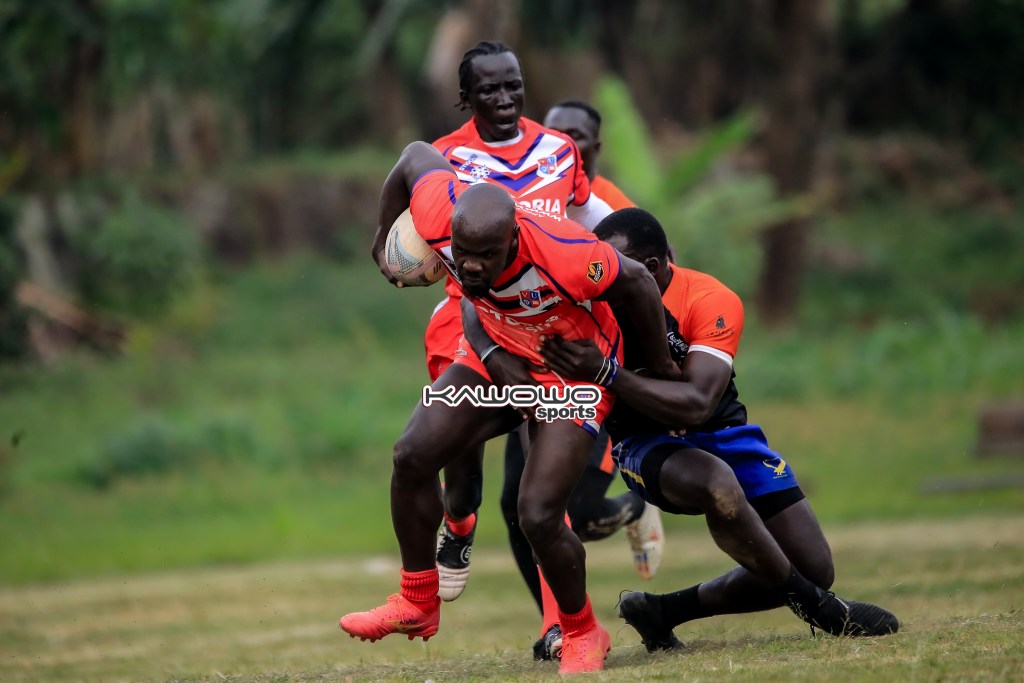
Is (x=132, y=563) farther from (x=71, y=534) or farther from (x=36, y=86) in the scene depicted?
(x=36, y=86)

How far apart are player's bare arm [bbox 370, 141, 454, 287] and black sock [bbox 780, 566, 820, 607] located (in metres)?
2.29

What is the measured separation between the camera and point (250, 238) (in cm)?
2788

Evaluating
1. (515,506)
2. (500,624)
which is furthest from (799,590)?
(500,624)

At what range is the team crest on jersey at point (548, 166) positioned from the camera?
22.9 feet

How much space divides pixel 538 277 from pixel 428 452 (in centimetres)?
101

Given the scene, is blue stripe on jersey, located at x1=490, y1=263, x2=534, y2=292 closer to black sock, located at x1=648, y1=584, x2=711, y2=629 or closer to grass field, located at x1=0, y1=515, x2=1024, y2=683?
grass field, located at x1=0, y1=515, x2=1024, y2=683

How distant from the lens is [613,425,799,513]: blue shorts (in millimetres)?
6527

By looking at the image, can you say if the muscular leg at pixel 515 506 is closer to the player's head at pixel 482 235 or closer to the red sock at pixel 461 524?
the red sock at pixel 461 524

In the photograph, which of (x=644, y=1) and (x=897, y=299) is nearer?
(x=897, y=299)

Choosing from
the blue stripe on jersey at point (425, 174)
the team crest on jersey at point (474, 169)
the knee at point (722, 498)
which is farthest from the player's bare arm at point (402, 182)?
the knee at point (722, 498)

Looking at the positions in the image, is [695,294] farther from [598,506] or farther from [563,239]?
[598,506]

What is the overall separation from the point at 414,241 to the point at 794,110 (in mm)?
18215

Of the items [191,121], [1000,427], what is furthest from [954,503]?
[191,121]

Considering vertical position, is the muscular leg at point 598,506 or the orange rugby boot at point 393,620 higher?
the muscular leg at point 598,506
